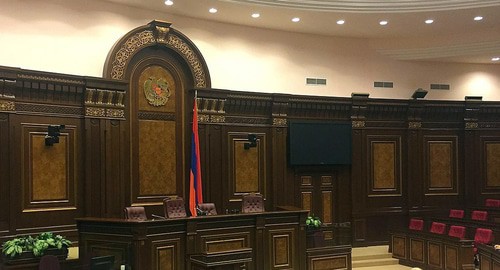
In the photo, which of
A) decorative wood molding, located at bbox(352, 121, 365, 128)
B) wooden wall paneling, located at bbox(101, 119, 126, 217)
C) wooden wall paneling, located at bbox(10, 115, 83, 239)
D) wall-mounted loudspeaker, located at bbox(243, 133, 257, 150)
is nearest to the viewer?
wooden wall paneling, located at bbox(10, 115, 83, 239)

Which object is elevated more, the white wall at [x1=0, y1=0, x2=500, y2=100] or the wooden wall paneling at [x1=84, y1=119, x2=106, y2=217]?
the white wall at [x1=0, y1=0, x2=500, y2=100]

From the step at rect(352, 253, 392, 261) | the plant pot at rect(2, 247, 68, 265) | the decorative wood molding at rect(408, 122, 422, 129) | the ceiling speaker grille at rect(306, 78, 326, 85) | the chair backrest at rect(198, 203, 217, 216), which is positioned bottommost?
the step at rect(352, 253, 392, 261)

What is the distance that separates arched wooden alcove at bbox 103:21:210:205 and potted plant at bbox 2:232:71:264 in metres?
2.35

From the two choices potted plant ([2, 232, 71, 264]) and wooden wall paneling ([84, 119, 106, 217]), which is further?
wooden wall paneling ([84, 119, 106, 217])

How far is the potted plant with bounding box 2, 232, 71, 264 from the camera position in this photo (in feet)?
23.6

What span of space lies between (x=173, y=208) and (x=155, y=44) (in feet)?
10.9

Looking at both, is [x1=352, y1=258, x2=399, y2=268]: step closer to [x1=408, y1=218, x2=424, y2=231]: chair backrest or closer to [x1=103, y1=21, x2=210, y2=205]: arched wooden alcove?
[x1=408, y1=218, x2=424, y2=231]: chair backrest

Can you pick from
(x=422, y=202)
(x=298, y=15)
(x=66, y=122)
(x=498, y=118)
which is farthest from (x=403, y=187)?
(x=66, y=122)

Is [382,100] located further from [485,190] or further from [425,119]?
[485,190]

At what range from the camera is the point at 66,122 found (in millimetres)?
9328

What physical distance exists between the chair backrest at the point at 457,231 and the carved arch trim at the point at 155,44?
5842mm

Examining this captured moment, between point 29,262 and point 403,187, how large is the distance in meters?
9.15

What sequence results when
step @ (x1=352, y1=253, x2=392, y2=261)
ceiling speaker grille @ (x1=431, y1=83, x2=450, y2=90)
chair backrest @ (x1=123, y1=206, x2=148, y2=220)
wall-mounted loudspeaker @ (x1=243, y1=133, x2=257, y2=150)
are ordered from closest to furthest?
chair backrest @ (x1=123, y1=206, x2=148, y2=220) < step @ (x1=352, y1=253, x2=392, y2=261) < wall-mounted loudspeaker @ (x1=243, y1=133, x2=257, y2=150) < ceiling speaker grille @ (x1=431, y1=83, x2=450, y2=90)

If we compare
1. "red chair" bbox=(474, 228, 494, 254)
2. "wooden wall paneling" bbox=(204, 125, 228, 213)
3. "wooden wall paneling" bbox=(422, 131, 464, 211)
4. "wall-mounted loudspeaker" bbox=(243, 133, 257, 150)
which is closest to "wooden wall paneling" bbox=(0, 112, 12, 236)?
"wooden wall paneling" bbox=(204, 125, 228, 213)
